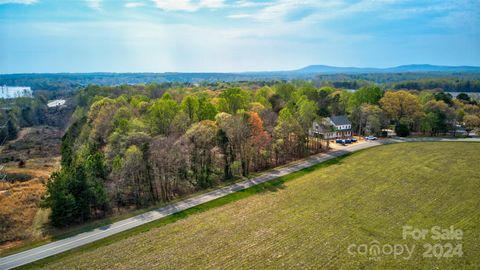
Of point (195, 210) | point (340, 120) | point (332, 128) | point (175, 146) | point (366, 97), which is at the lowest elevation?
point (195, 210)

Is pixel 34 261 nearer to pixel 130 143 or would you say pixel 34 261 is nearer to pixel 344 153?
pixel 130 143

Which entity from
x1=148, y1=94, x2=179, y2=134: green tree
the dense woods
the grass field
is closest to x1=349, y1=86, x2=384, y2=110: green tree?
the grass field

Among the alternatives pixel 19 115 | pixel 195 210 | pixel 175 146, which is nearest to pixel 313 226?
pixel 195 210

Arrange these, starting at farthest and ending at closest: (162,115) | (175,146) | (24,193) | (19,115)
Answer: (19,115) → (162,115) → (175,146) → (24,193)

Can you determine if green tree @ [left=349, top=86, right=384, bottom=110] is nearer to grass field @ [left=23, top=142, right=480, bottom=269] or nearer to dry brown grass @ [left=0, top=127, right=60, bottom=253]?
grass field @ [left=23, top=142, right=480, bottom=269]

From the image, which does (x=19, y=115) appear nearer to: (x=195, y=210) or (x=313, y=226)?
(x=195, y=210)

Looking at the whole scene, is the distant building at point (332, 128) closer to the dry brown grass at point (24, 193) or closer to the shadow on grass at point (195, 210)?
the shadow on grass at point (195, 210)
